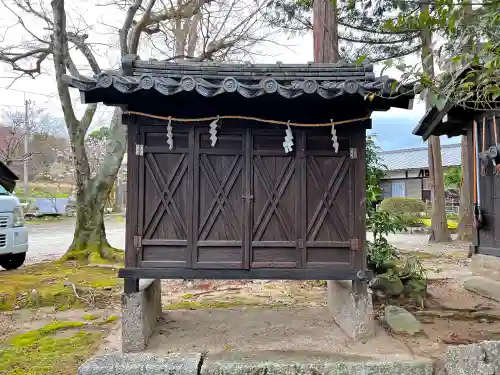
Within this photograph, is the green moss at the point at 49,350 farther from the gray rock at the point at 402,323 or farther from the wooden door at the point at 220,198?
the gray rock at the point at 402,323

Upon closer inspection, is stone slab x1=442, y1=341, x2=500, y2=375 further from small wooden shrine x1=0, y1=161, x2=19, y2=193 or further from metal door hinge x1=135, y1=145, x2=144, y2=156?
small wooden shrine x1=0, y1=161, x2=19, y2=193

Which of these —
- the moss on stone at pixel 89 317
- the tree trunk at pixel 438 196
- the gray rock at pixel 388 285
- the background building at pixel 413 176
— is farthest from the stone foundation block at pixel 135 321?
the background building at pixel 413 176

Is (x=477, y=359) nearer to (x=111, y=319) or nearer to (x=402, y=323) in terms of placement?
(x=402, y=323)

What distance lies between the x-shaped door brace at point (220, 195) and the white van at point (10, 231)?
6245 mm

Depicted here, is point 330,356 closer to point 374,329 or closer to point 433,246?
Answer: point 374,329

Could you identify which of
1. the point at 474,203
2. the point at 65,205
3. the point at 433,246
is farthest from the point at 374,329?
the point at 65,205

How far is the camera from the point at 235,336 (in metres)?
5.17

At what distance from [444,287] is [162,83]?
713cm

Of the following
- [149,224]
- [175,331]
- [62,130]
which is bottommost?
[175,331]

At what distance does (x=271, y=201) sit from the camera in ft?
16.0

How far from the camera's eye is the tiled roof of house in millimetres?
30641

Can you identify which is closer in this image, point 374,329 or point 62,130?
point 374,329

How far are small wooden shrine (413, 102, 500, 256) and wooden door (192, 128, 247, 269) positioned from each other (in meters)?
4.14

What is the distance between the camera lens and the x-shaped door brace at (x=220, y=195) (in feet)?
15.9
